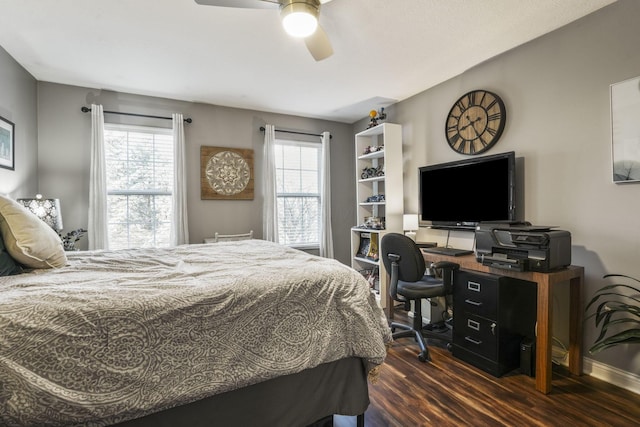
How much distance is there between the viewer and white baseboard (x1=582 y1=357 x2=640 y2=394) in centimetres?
193

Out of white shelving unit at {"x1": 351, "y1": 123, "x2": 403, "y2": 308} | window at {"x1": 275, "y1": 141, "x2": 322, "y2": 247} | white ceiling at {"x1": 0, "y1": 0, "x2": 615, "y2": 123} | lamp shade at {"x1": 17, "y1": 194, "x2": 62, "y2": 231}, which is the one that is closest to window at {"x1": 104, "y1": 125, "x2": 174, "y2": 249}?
white ceiling at {"x1": 0, "y1": 0, "x2": 615, "y2": 123}

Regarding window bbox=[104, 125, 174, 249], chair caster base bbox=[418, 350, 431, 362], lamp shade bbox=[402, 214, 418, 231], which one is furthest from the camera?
window bbox=[104, 125, 174, 249]

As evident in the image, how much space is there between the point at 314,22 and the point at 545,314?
230 centimetres

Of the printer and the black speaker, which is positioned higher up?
the printer

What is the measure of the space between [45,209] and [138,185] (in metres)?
1.09

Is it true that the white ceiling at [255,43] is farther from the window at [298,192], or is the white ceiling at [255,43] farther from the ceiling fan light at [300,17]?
the window at [298,192]

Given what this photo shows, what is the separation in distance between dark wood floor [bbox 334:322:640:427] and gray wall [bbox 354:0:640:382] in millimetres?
345

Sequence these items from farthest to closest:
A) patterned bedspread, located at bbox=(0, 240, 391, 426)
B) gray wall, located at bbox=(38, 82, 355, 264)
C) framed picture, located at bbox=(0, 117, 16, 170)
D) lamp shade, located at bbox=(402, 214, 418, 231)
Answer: lamp shade, located at bbox=(402, 214, 418, 231) → gray wall, located at bbox=(38, 82, 355, 264) → framed picture, located at bbox=(0, 117, 16, 170) → patterned bedspread, located at bbox=(0, 240, 391, 426)

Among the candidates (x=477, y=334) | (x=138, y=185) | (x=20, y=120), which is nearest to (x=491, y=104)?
(x=477, y=334)

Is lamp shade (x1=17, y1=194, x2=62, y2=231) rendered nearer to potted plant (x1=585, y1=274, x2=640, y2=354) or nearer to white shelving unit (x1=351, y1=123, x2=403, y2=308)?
white shelving unit (x1=351, y1=123, x2=403, y2=308)

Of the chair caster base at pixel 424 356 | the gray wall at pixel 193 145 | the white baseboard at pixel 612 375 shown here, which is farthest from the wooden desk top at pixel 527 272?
the gray wall at pixel 193 145

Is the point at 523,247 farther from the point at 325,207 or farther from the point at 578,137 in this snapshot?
the point at 325,207

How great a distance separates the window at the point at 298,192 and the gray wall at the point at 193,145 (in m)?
0.26

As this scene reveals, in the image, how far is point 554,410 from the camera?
175 centimetres
